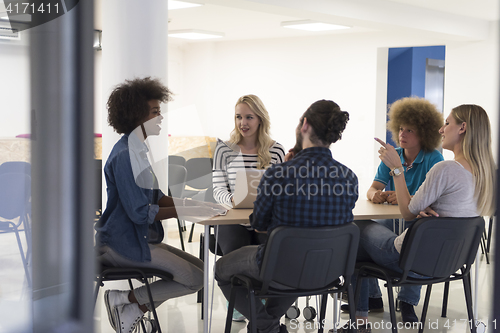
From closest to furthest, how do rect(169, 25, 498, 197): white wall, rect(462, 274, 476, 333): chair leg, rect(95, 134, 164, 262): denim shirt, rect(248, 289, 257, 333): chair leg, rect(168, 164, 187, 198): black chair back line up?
rect(248, 289, 257, 333): chair leg < rect(95, 134, 164, 262): denim shirt < rect(462, 274, 476, 333): chair leg < rect(168, 164, 187, 198): black chair back < rect(169, 25, 498, 197): white wall

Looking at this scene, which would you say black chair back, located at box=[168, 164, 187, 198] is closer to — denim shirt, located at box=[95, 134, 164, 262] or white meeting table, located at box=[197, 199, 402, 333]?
white meeting table, located at box=[197, 199, 402, 333]

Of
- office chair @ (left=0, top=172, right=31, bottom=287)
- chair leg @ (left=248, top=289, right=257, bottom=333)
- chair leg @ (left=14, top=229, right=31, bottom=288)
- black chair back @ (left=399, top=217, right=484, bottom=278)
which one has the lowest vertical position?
chair leg @ (left=248, top=289, right=257, bottom=333)

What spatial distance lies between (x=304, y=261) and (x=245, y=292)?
1.46ft

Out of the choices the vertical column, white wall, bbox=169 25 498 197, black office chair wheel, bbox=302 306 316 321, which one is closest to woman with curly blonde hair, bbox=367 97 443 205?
black office chair wheel, bbox=302 306 316 321

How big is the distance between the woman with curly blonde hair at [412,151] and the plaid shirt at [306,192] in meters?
0.96

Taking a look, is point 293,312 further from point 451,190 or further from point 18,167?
point 18,167

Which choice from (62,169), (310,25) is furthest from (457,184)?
(310,25)

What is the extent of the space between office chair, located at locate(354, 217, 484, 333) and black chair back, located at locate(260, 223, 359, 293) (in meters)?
0.29

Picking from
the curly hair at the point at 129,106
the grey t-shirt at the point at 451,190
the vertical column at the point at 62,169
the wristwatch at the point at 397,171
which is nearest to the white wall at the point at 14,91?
the vertical column at the point at 62,169

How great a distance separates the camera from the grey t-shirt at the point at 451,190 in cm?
201

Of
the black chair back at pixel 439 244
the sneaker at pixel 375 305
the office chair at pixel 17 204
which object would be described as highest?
the office chair at pixel 17 204

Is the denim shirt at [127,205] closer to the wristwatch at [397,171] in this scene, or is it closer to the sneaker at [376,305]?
the wristwatch at [397,171]

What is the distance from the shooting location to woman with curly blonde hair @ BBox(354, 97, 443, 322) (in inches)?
105

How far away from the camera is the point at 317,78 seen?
8.46m
